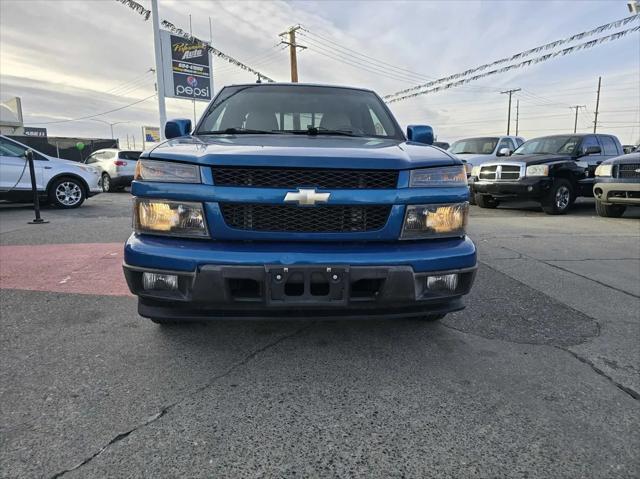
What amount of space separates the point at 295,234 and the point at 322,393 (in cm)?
80

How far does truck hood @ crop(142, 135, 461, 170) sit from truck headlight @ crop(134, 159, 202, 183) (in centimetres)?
3

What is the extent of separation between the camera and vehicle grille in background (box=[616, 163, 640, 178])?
791cm

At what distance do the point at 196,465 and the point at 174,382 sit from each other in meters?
0.67

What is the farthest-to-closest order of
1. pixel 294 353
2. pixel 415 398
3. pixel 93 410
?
pixel 294 353 < pixel 415 398 < pixel 93 410

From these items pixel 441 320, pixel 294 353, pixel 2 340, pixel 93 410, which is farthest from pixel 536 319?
pixel 2 340

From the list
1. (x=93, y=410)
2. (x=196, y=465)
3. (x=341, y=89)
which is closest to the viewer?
(x=196, y=465)

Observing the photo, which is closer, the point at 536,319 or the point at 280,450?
the point at 280,450

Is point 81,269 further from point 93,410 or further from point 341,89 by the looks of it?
point 341,89

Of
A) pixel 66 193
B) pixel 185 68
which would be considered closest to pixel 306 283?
pixel 66 193

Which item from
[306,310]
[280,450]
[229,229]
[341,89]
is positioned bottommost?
[280,450]

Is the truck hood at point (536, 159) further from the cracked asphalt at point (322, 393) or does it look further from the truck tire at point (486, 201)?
the cracked asphalt at point (322, 393)

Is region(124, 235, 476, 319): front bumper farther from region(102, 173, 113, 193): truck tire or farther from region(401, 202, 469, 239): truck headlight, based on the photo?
region(102, 173, 113, 193): truck tire

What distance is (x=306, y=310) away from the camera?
2119 mm

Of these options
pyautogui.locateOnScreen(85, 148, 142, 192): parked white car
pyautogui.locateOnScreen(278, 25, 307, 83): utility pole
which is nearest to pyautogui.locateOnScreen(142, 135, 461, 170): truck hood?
pyautogui.locateOnScreen(85, 148, 142, 192): parked white car
